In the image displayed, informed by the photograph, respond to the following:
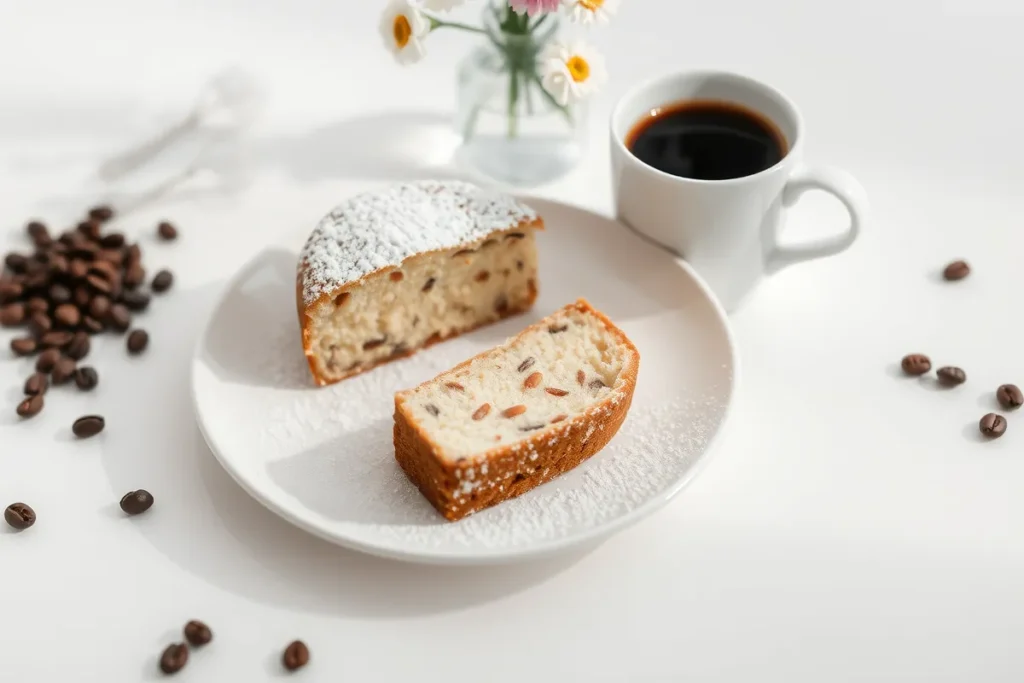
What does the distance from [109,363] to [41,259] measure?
572 mm

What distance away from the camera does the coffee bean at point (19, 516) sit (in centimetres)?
313

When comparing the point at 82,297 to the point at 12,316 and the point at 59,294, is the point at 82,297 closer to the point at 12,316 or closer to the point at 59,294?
the point at 59,294

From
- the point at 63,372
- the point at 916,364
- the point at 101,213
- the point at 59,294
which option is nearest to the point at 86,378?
the point at 63,372

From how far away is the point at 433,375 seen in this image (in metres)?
3.50

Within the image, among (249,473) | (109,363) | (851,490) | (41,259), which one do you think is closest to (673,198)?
(851,490)

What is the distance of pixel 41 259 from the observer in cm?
391

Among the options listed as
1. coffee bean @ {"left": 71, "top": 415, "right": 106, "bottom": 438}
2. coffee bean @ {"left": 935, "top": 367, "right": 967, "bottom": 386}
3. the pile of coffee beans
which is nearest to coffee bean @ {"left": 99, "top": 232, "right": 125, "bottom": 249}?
the pile of coffee beans

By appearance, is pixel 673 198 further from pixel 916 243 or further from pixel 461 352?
pixel 916 243

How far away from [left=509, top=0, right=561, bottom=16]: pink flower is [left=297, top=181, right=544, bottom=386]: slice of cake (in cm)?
59

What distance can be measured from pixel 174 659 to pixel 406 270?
1316mm

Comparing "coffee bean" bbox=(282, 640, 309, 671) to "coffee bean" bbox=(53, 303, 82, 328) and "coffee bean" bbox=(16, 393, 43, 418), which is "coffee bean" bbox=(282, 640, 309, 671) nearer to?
"coffee bean" bbox=(16, 393, 43, 418)

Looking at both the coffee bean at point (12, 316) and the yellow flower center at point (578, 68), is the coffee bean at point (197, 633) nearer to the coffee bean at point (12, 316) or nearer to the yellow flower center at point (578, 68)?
the coffee bean at point (12, 316)

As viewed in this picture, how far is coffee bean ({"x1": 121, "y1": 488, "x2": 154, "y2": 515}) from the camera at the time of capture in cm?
313

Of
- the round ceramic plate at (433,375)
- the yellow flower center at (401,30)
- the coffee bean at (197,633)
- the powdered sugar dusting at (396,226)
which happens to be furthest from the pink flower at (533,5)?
the coffee bean at (197,633)
